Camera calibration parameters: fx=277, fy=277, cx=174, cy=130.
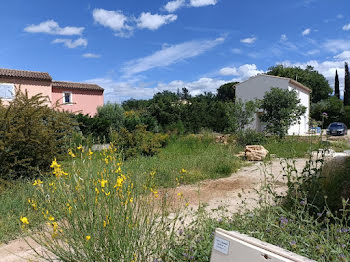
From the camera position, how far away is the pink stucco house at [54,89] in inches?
766

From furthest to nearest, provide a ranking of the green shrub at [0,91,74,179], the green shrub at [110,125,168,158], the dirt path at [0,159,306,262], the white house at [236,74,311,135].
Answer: the white house at [236,74,311,135] → the green shrub at [110,125,168,158] → the green shrub at [0,91,74,179] → the dirt path at [0,159,306,262]

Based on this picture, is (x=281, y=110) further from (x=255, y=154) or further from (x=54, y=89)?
(x=54, y=89)

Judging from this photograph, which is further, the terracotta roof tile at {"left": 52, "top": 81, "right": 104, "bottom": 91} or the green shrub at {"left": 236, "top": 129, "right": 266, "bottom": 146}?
the terracotta roof tile at {"left": 52, "top": 81, "right": 104, "bottom": 91}

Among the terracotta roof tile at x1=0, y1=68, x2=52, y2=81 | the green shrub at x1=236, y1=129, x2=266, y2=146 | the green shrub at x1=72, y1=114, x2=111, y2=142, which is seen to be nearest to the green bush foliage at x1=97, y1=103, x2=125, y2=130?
the terracotta roof tile at x1=0, y1=68, x2=52, y2=81

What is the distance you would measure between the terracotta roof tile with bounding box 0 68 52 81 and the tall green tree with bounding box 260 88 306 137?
52.7 ft

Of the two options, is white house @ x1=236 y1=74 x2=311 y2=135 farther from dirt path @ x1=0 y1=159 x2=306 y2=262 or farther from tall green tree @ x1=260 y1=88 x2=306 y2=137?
dirt path @ x1=0 y1=159 x2=306 y2=262

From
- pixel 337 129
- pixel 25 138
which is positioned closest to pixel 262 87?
pixel 337 129

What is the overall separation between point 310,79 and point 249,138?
2963 cm

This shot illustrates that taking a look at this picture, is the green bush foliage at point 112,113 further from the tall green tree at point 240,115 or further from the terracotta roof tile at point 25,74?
the tall green tree at point 240,115

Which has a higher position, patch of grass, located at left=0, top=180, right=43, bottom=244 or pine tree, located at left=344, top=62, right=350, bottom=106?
pine tree, located at left=344, top=62, right=350, bottom=106

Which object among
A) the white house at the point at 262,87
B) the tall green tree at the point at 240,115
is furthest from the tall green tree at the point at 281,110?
the white house at the point at 262,87

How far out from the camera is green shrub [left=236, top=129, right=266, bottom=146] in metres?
13.0

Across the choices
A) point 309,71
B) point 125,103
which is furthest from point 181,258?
point 309,71

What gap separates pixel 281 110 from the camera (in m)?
16.0
